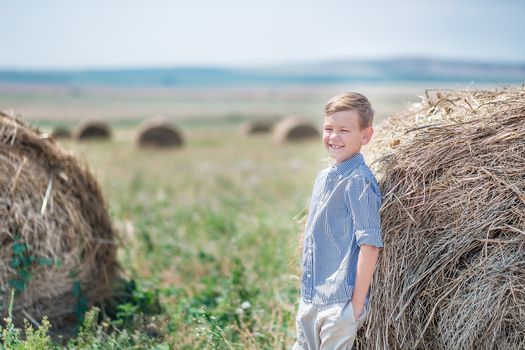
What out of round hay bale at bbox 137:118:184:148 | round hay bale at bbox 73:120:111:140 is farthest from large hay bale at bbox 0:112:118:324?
round hay bale at bbox 73:120:111:140

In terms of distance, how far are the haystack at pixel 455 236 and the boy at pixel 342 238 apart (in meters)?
0.30

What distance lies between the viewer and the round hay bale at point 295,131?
2977 centimetres

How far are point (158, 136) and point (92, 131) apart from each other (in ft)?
17.4

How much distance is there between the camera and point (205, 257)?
7.24m

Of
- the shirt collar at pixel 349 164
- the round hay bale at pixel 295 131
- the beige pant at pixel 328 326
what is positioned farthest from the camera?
the round hay bale at pixel 295 131

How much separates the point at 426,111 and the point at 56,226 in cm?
326

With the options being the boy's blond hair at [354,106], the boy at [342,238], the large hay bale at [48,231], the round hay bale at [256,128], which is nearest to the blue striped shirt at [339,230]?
the boy at [342,238]

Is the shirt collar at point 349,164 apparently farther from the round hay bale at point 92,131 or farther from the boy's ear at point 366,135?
the round hay bale at point 92,131

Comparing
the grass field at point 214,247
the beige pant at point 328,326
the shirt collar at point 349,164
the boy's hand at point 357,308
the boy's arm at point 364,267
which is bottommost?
the grass field at point 214,247

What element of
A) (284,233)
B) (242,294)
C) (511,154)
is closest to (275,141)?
(284,233)

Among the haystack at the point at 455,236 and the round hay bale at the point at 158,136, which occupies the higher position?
the haystack at the point at 455,236

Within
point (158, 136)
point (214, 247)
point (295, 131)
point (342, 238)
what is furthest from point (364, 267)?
point (295, 131)

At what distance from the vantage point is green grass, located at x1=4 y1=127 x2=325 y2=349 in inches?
200

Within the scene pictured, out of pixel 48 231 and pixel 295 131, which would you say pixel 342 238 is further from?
pixel 295 131
